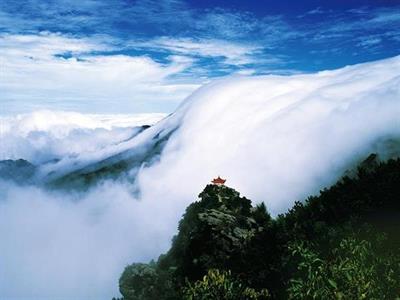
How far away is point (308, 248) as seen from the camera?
3959 cm

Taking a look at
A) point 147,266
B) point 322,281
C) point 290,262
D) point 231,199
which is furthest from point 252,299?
point 147,266

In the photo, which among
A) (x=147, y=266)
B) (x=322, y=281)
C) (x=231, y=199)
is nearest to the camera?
(x=322, y=281)

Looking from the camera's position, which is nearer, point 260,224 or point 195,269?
point 195,269

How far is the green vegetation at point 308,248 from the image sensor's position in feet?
107

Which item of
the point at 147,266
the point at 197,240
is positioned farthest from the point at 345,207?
the point at 147,266

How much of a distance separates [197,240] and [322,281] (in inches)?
871

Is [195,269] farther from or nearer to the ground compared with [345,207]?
nearer to the ground

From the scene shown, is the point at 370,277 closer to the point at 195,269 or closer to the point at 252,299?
the point at 252,299

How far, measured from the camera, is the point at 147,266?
255ft

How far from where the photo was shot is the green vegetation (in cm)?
3262

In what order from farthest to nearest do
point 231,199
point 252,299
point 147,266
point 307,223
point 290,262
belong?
point 147,266 → point 231,199 → point 307,223 → point 290,262 → point 252,299

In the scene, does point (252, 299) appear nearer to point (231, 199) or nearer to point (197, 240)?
point (197, 240)

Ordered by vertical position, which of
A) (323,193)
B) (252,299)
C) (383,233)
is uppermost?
(323,193)

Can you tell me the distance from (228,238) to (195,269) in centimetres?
470
